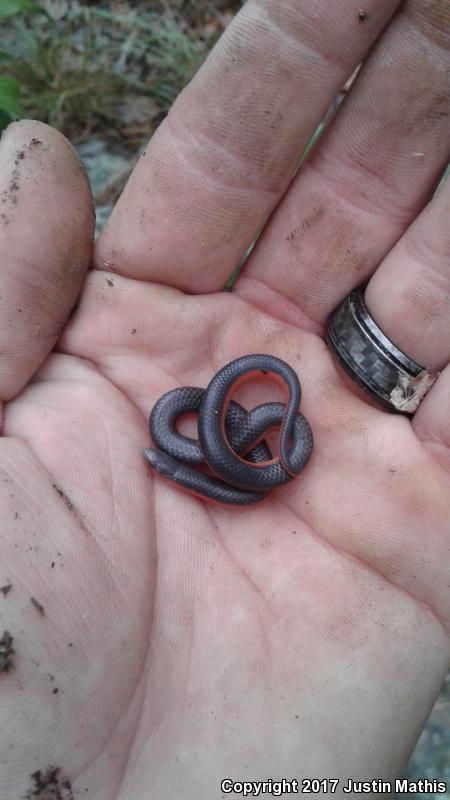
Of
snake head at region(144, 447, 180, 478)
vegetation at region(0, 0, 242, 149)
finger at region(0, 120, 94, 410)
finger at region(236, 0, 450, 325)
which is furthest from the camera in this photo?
vegetation at region(0, 0, 242, 149)

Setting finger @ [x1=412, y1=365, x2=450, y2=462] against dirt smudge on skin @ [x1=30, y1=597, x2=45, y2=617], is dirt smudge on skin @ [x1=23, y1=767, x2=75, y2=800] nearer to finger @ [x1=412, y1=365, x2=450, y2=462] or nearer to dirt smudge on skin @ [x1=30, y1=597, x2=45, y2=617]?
dirt smudge on skin @ [x1=30, y1=597, x2=45, y2=617]

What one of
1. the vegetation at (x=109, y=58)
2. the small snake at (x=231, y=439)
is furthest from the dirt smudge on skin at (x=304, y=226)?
the vegetation at (x=109, y=58)

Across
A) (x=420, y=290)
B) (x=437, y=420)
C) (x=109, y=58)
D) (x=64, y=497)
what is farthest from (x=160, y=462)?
(x=109, y=58)

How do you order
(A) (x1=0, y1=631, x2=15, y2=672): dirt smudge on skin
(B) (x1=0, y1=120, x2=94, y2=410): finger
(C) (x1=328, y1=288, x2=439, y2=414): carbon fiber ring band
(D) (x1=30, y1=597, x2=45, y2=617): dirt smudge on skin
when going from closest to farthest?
(A) (x1=0, y1=631, x2=15, y2=672): dirt smudge on skin < (D) (x1=30, y1=597, x2=45, y2=617): dirt smudge on skin < (B) (x1=0, y1=120, x2=94, y2=410): finger < (C) (x1=328, y1=288, x2=439, y2=414): carbon fiber ring band

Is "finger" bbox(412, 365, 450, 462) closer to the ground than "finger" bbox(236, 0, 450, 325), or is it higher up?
closer to the ground

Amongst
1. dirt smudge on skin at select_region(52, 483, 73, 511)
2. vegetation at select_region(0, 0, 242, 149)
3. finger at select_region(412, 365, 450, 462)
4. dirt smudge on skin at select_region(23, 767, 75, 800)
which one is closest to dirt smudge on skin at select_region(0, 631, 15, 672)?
dirt smudge on skin at select_region(23, 767, 75, 800)

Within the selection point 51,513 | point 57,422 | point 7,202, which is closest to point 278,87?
point 7,202

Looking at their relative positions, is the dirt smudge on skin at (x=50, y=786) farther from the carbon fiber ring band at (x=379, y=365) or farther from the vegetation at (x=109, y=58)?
the vegetation at (x=109, y=58)
